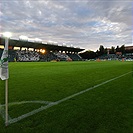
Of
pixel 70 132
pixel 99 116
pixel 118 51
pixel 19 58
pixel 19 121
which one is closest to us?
pixel 70 132

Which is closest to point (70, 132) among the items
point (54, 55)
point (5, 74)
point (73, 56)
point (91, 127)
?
point (91, 127)

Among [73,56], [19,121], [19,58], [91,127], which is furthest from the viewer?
[73,56]

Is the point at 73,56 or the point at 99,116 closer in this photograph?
the point at 99,116

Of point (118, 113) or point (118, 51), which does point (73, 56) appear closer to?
point (118, 51)

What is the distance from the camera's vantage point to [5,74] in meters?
3.12

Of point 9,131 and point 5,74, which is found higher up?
point 5,74

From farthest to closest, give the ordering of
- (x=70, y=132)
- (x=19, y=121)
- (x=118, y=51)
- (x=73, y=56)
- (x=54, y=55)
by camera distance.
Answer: (x=118, y=51) → (x=73, y=56) → (x=54, y=55) → (x=19, y=121) → (x=70, y=132)

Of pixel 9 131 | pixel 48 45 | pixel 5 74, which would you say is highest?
pixel 48 45

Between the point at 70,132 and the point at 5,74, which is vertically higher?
the point at 5,74

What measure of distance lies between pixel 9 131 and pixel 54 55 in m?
76.3

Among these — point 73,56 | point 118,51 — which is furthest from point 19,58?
point 118,51

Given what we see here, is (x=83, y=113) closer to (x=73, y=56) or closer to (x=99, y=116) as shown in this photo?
(x=99, y=116)

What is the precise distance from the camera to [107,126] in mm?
3053

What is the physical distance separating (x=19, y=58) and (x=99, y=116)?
6152cm
